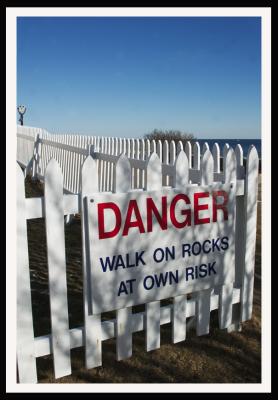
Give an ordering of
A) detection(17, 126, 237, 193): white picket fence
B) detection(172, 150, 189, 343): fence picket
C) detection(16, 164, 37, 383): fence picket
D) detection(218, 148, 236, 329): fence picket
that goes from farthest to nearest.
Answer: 1. detection(17, 126, 237, 193): white picket fence
2. detection(218, 148, 236, 329): fence picket
3. detection(172, 150, 189, 343): fence picket
4. detection(16, 164, 37, 383): fence picket

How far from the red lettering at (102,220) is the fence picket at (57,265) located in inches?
10.2

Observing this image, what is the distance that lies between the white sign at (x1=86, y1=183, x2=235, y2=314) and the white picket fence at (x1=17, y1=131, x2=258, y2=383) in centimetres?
9

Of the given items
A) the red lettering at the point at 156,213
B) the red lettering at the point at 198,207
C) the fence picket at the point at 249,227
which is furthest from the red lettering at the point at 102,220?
the fence picket at the point at 249,227

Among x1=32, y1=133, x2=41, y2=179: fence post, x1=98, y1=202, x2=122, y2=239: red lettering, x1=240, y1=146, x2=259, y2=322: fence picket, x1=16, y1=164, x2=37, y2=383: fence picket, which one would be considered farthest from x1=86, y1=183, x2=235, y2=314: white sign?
x1=32, y1=133, x2=41, y2=179: fence post

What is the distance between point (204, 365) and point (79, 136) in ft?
25.4

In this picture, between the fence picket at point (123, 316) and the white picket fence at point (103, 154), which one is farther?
the white picket fence at point (103, 154)

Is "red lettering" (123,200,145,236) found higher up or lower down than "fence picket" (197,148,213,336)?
higher up

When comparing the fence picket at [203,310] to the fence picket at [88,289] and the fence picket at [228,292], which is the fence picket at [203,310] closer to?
the fence picket at [228,292]

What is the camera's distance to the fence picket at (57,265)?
8.43 feet

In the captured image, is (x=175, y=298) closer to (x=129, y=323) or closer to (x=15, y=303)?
(x=129, y=323)

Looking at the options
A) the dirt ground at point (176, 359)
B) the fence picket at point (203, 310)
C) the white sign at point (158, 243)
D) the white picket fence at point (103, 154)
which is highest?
the white picket fence at point (103, 154)

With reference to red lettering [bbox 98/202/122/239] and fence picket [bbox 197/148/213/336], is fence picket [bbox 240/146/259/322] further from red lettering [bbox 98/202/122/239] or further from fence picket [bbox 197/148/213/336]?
red lettering [bbox 98/202/122/239]

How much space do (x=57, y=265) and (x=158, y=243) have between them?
0.78m

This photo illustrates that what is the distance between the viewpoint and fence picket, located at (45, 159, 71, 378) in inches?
101
